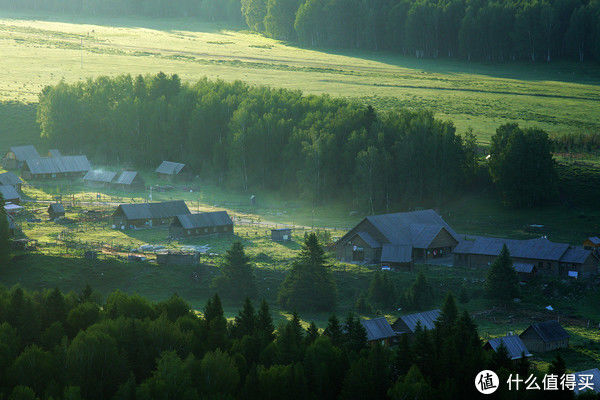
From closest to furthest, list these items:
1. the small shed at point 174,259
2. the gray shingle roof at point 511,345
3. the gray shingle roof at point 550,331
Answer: the gray shingle roof at point 511,345 → the gray shingle roof at point 550,331 → the small shed at point 174,259

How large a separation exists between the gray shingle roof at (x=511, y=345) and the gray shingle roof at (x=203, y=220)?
3719cm

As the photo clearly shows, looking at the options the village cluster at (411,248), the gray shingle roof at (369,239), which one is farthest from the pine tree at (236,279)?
the gray shingle roof at (369,239)

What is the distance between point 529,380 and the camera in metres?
43.4

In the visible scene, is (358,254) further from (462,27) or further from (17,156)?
(462,27)

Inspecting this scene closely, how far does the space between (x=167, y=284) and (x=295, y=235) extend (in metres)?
17.7

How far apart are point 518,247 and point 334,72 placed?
286ft

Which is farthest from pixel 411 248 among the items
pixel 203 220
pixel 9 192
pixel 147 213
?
pixel 9 192

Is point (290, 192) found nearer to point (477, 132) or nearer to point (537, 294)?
point (477, 132)

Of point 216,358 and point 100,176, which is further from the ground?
point 216,358

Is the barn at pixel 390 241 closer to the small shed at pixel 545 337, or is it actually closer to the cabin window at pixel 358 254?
the cabin window at pixel 358 254

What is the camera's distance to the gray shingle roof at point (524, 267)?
2694 inches

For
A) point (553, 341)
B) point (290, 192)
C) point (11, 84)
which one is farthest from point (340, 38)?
point (553, 341)

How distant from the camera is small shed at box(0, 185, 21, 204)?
299 ft

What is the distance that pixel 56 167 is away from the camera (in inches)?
4299
